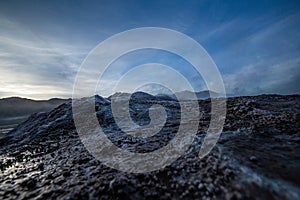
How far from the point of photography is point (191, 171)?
754 centimetres

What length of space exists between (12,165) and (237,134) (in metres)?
14.3

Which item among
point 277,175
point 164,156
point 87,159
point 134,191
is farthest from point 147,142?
point 277,175

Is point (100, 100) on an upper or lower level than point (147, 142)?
upper

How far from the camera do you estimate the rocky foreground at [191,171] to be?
6109 millimetres

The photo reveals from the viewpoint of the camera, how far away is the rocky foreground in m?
6.11

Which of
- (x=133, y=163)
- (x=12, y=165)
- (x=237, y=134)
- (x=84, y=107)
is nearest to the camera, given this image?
(x=133, y=163)

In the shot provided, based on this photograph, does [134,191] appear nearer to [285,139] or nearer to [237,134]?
[237,134]

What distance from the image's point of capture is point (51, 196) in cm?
705

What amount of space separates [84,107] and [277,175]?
65.2 ft

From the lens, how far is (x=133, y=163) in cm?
896

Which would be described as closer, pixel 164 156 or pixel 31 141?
pixel 164 156

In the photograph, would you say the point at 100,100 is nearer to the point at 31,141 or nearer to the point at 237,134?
the point at 31,141

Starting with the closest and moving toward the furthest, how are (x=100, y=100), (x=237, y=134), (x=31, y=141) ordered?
(x=237, y=134), (x=31, y=141), (x=100, y=100)

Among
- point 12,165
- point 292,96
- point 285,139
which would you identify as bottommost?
point 12,165
